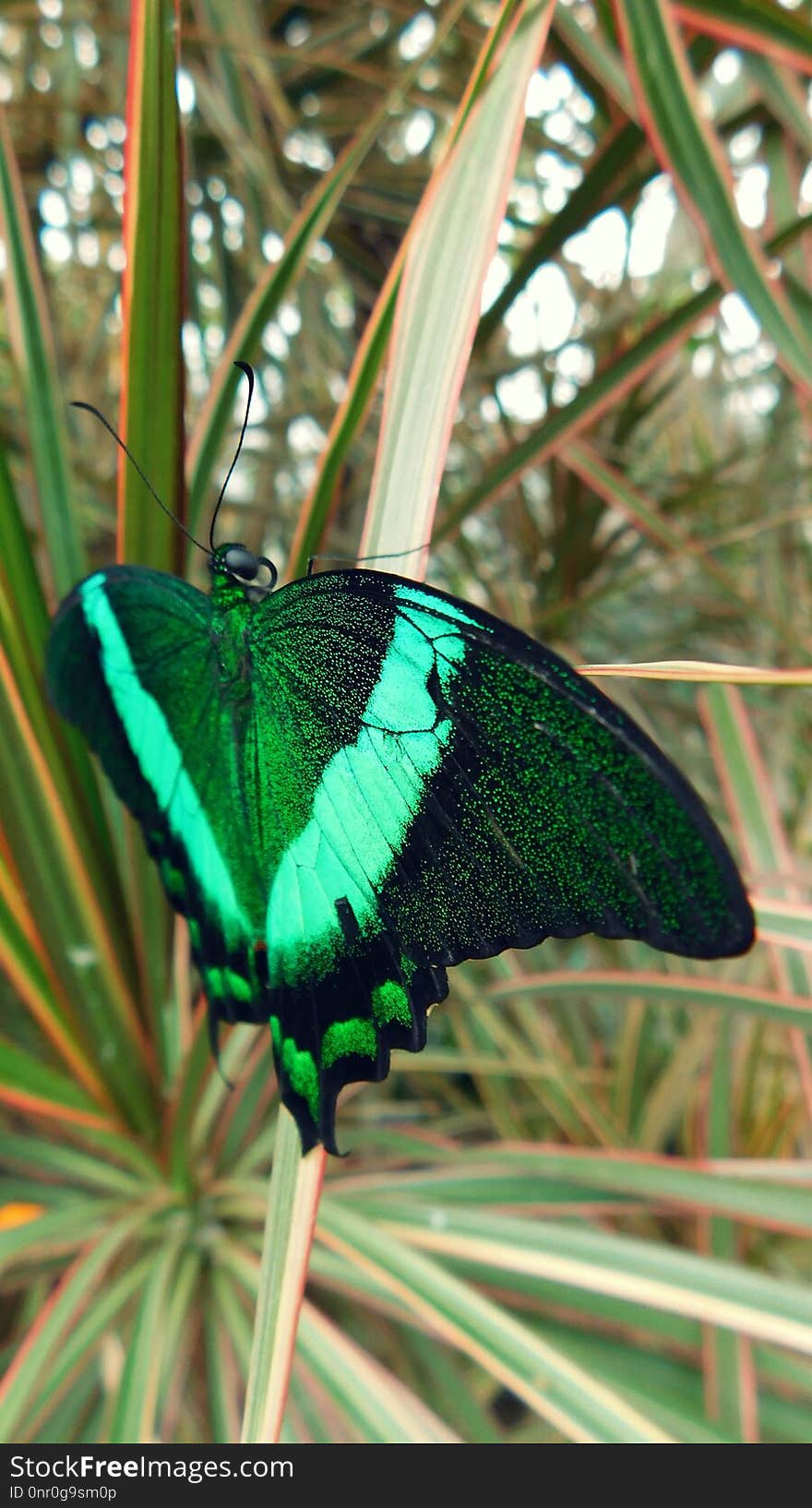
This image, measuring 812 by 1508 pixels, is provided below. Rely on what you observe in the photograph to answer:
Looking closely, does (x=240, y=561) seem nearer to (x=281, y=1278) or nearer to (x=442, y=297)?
(x=442, y=297)

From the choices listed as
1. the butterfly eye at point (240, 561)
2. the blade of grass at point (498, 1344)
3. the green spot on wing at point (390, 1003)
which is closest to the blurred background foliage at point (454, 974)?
the blade of grass at point (498, 1344)

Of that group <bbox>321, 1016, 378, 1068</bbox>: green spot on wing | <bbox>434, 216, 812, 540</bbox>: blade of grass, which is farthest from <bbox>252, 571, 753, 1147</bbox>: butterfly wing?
<bbox>434, 216, 812, 540</bbox>: blade of grass

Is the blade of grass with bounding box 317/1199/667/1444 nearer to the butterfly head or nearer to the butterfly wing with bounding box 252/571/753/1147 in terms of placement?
the butterfly wing with bounding box 252/571/753/1147

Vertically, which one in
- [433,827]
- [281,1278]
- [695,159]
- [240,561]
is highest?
[695,159]

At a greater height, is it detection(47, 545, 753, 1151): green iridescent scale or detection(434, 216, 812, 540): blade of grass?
detection(434, 216, 812, 540): blade of grass

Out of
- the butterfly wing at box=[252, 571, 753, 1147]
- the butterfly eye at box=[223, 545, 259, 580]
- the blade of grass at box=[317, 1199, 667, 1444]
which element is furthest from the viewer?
the blade of grass at box=[317, 1199, 667, 1444]

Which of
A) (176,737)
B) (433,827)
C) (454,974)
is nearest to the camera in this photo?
(433,827)

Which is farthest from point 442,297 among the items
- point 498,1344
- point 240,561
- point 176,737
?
point 498,1344
